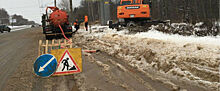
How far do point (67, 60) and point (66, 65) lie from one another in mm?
137

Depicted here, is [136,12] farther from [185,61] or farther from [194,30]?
[185,61]

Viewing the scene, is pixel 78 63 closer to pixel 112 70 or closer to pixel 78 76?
pixel 78 76

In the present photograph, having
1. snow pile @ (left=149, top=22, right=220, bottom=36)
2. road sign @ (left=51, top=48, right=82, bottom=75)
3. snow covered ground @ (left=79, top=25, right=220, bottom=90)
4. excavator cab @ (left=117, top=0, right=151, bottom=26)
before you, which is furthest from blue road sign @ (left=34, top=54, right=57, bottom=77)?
excavator cab @ (left=117, top=0, right=151, bottom=26)

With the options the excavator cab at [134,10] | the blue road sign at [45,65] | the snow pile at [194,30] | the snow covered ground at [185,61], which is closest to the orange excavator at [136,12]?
the excavator cab at [134,10]

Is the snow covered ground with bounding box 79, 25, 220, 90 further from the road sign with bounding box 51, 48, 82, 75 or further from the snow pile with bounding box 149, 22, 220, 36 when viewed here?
the snow pile with bounding box 149, 22, 220, 36

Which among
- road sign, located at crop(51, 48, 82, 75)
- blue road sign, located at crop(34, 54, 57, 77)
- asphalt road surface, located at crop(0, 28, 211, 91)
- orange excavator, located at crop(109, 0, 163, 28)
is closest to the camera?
asphalt road surface, located at crop(0, 28, 211, 91)

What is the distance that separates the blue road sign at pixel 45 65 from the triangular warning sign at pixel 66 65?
0.16 meters

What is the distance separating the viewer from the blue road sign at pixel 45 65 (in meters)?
4.61

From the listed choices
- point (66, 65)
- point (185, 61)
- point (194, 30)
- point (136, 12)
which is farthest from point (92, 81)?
point (136, 12)

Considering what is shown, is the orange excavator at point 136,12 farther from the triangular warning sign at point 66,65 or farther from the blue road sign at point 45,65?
the blue road sign at point 45,65

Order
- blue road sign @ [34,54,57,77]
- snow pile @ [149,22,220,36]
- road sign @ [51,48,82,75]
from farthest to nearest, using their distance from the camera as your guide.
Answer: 1. snow pile @ [149,22,220,36]
2. road sign @ [51,48,82,75]
3. blue road sign @ [34,54,57,77]

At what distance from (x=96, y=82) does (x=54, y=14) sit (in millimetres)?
12813

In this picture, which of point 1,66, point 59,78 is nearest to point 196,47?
point 59,78

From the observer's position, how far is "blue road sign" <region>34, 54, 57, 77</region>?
4.61 metres
